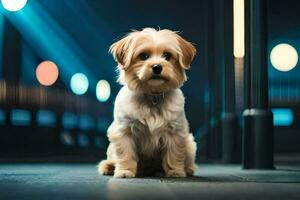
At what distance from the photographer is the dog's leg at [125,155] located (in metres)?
3.70

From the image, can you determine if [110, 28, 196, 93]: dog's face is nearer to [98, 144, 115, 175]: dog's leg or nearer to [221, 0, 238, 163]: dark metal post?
[98, 144, 115, 175]: dog's leg

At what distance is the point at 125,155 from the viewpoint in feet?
12.1

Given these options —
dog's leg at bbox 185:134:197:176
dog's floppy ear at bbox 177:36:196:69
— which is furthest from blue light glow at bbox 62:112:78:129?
dog's floppy ear at bbox 177:36:196:69

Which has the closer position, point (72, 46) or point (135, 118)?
point (135, 118)

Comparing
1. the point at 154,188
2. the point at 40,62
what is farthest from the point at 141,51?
the point at 40,62

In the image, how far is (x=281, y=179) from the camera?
11.9 ft

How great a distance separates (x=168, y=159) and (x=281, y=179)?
722 millimetres

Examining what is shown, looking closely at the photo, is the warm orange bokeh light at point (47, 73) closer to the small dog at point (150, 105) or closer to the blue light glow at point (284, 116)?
the blue light glow at point (284, 116)

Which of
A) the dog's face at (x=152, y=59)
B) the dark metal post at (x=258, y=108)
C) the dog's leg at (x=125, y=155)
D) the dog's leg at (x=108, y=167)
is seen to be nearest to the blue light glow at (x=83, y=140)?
the dark metal post at (x=258, y=108)

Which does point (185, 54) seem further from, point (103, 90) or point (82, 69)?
point (82, 69)

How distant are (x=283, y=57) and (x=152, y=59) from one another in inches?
241

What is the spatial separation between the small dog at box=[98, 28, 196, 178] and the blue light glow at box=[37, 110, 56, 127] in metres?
5.56

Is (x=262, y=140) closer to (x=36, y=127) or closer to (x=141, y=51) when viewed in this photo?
(x=141, y=51)

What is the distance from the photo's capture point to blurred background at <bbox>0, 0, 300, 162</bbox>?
28.4 ft
